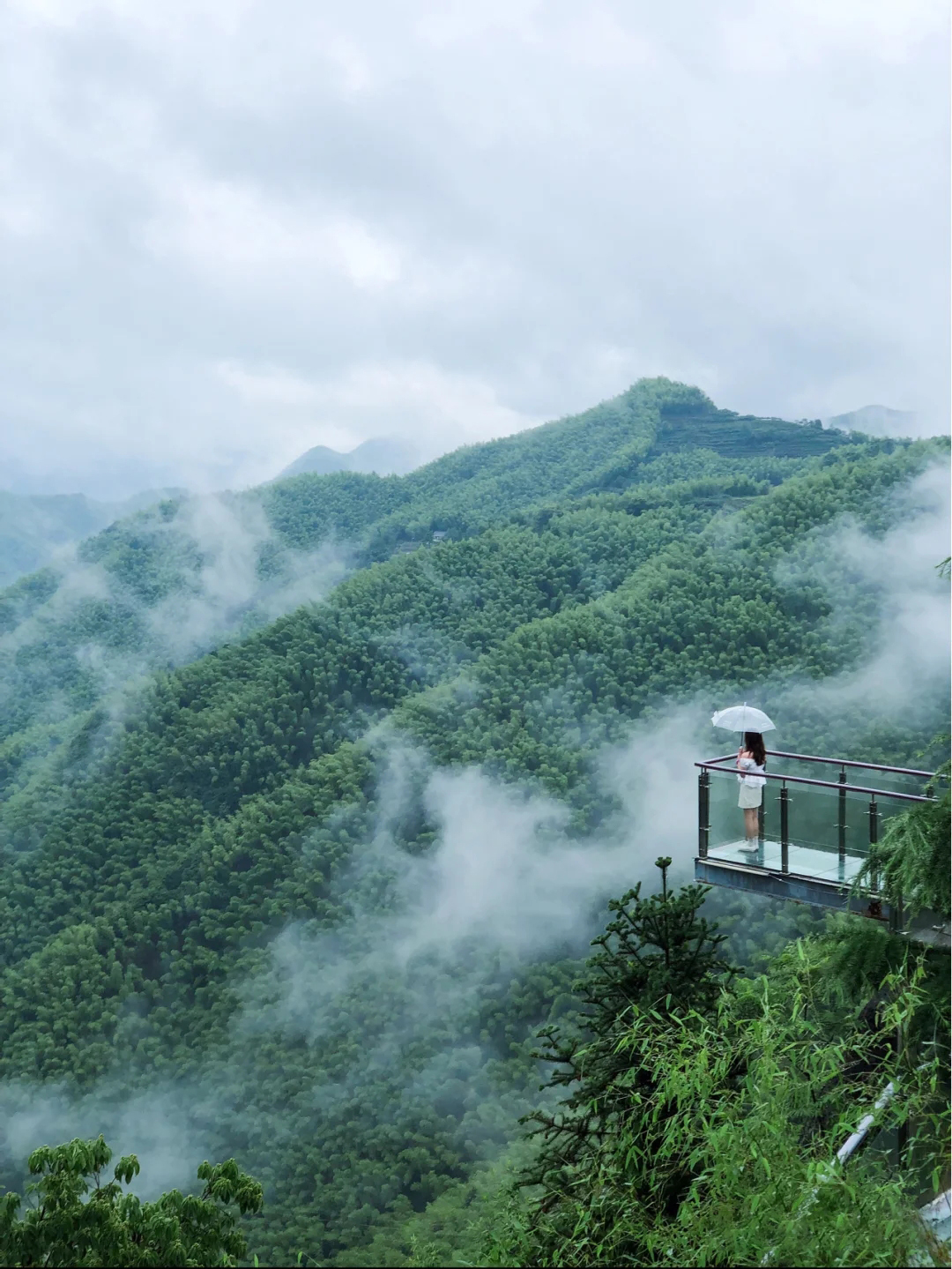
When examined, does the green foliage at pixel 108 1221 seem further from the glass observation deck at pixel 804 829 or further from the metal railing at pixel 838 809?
the metal railing at pixel 838 809

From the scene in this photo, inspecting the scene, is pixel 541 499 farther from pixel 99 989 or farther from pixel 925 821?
pixel 925 821

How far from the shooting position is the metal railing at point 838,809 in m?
6.50

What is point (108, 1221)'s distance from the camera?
6.25 meters

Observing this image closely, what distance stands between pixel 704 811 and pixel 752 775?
41 centimetres

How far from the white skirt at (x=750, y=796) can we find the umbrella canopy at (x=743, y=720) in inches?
18.1

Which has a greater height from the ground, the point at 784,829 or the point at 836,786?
the point at 836,786

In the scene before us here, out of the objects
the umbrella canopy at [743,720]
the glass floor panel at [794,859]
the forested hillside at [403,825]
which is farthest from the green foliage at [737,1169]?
the forested hillside at [403,825]

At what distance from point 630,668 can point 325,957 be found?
9.34m

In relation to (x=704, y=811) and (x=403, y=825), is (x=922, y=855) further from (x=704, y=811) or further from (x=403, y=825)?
(x=403, y=825)

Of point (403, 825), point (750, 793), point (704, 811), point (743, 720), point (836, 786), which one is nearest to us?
point (836, 786)

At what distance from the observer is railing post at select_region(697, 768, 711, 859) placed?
23.7 ft

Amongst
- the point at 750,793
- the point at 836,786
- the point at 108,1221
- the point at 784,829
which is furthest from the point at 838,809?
the point at 108,1221

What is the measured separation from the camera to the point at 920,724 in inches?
757

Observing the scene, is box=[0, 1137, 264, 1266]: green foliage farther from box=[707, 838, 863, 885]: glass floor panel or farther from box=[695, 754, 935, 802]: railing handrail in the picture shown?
box=[695, 754, 935, 802]: railing handrail
